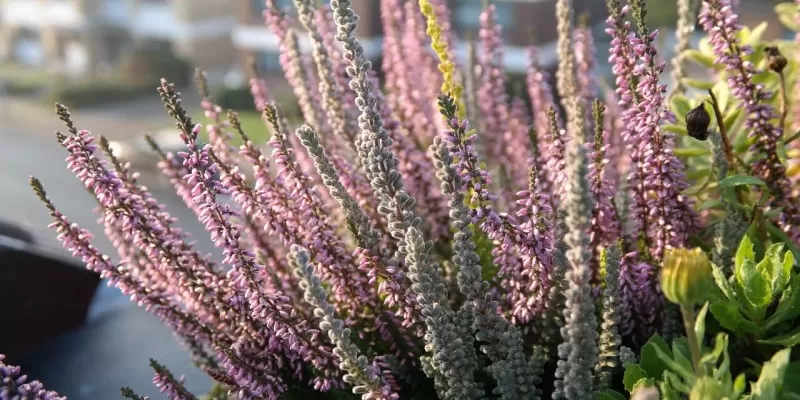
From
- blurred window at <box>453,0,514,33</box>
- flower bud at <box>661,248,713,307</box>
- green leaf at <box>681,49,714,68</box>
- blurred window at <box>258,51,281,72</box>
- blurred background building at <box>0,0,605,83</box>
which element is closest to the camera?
flower bud at <box>661,248,713,307</box>

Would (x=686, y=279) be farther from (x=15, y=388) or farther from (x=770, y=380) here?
(x=15, y=388)

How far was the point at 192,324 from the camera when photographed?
1510 millimetres

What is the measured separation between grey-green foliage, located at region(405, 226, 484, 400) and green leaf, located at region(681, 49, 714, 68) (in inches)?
39.5

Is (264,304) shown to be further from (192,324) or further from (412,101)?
(412,101)

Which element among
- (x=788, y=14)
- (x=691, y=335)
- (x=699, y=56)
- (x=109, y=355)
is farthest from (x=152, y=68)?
(x=691, y=335)

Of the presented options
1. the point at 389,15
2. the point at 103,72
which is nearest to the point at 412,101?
the point at 389,15

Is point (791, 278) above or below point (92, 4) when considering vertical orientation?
below

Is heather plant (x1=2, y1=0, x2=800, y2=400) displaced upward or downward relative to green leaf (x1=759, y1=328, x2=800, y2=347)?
upward

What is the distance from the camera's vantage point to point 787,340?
1159mm

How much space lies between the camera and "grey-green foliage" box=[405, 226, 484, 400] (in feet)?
3.67

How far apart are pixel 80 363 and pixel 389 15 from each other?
4.84ft

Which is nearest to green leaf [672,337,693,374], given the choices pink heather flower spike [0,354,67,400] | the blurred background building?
pink heather flower spike [0,354,67,400]

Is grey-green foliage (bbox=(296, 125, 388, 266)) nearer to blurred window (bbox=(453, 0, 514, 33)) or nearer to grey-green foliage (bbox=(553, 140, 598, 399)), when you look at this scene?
grey-green foliage (bbox=(553, 140, 598, 399))

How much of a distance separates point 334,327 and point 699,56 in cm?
139
